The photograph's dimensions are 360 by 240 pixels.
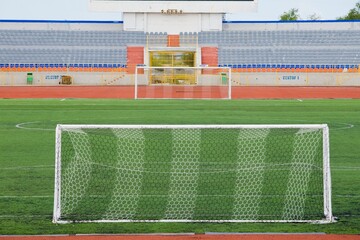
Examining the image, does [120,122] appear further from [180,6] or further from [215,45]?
[215,45]

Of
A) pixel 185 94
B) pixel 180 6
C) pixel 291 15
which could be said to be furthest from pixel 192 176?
pixel 291 15

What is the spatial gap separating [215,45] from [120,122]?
1417 inches

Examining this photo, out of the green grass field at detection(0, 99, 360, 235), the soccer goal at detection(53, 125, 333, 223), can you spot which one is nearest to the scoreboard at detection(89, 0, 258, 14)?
the green grass field at detection(0, 99, 360, 235)

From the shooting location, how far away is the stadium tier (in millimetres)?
51250

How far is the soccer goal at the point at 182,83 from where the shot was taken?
33.7 m

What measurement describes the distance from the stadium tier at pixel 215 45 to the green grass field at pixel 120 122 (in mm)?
26487

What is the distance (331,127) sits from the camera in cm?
1622

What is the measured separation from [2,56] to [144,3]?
12.0 meters

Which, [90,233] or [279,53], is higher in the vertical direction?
[279,53]

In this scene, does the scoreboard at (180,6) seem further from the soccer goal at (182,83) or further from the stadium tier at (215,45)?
the soccer goal at (182,83)

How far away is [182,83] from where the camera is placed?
4000cm

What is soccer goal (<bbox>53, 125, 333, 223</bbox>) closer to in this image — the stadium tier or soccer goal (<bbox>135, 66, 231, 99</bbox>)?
soccer goal (<bbox>135, 66, 231, 99</bbox>)

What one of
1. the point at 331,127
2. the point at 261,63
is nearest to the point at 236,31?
the point at 261,63

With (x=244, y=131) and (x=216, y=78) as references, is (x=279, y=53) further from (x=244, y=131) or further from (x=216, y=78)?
(x=244, y=131)
